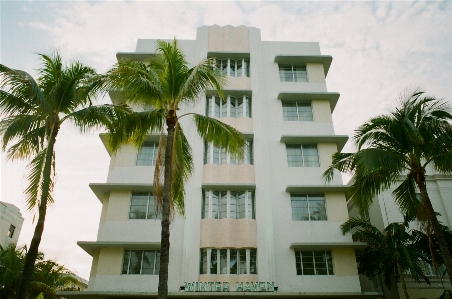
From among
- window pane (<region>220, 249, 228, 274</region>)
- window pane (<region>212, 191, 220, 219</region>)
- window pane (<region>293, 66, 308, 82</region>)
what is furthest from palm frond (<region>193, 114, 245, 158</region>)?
window pane (<region>293, 66, 308, 82</region>)

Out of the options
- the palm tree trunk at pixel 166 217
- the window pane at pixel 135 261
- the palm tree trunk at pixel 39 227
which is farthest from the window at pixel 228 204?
the palm tree trunk at pixel 39 227

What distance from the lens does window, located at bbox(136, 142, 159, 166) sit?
72.2 ft

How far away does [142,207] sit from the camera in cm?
2055

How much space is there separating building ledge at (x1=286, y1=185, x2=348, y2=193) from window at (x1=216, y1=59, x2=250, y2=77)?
8.92 metres

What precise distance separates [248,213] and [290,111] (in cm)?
788

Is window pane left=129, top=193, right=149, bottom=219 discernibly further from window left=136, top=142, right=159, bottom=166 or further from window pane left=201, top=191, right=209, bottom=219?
window pane left=201, top=191, right=209, bottom=219

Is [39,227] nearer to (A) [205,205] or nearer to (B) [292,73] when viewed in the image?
(A) [205,205]

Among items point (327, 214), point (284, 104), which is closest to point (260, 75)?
point (284, 104)

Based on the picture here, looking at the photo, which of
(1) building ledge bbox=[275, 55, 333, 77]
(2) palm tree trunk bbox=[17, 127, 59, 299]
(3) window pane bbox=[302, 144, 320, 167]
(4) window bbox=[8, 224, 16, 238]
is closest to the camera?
(2) palm tree trunk bbox=[17, 127, 59, 299]

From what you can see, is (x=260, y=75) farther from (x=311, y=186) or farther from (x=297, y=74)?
(x=311, y=186)

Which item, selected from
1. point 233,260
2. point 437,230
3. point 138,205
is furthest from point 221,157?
point 437,230

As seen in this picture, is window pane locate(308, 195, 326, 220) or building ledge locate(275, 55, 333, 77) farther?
building ledge locate(275, 55, 333, 77)

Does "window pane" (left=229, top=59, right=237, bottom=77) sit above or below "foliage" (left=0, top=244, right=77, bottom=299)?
above

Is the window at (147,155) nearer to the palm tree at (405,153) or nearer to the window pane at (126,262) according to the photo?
the window pane at (126,262)
